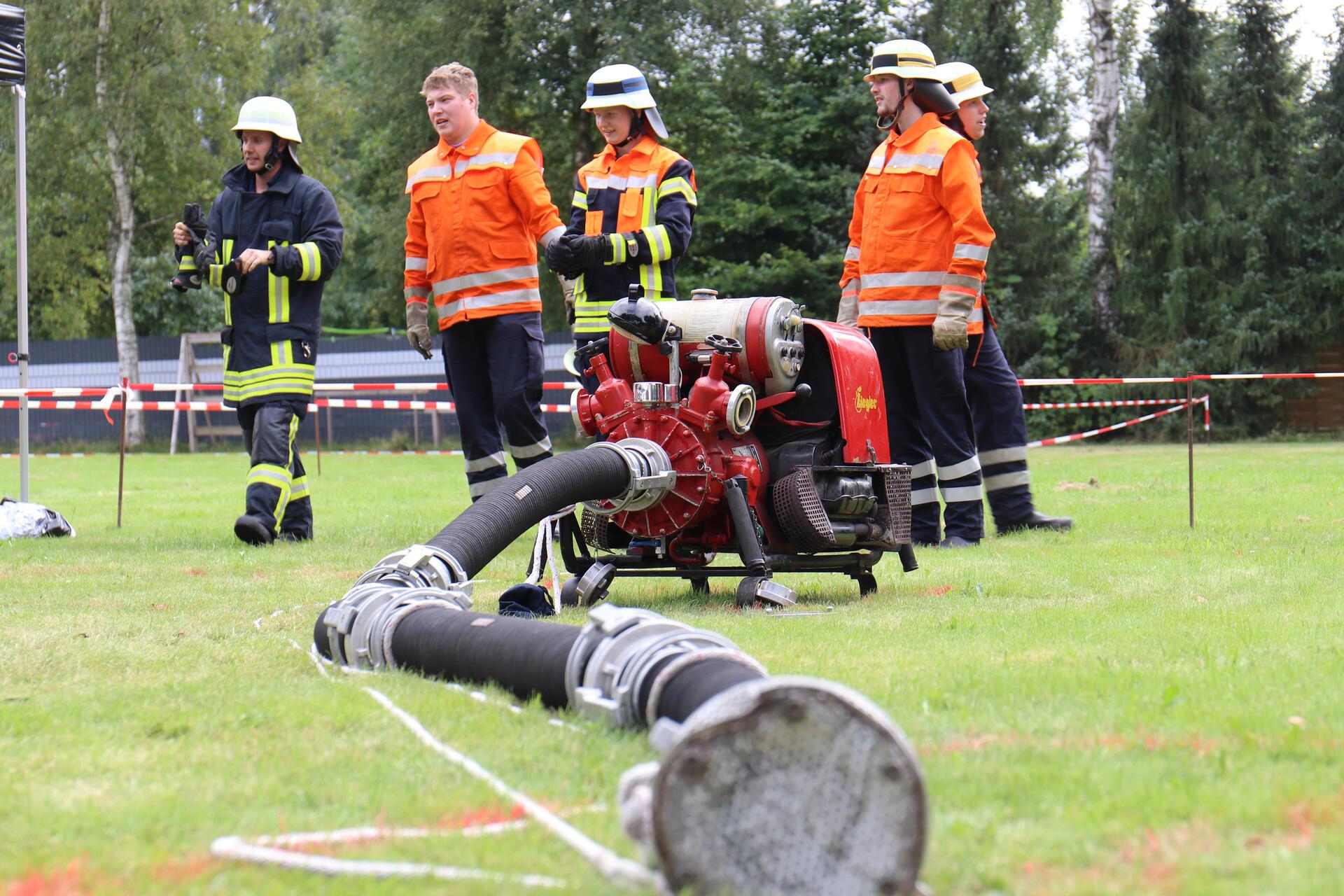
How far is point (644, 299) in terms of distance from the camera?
5695 millimetres

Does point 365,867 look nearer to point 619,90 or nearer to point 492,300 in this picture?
point 619,90

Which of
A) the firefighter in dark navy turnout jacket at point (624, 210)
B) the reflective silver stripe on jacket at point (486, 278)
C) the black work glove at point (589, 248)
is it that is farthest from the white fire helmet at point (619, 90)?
the reflective silver stripe on jacket at point (486, 278)

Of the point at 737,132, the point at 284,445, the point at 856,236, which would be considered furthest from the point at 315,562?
the point at 737,132

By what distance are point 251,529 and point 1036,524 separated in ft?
14.0

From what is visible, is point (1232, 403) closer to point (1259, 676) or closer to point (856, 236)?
point (856, 236)

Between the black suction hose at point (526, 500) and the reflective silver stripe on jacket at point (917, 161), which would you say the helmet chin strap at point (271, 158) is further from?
the black suction hose at point (526, 500)

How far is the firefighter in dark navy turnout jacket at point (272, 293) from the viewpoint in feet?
27.2

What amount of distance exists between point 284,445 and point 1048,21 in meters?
24.7

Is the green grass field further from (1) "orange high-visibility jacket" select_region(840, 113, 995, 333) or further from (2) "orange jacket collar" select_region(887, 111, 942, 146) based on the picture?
(2) "orange jacket collar" select_region(887, 111, 942, 146)

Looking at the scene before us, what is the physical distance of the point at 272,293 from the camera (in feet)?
27.5

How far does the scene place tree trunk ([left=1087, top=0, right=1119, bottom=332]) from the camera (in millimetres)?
25000

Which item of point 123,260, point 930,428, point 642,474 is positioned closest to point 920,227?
point 930,428

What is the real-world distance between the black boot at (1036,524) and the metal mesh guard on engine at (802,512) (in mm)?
3009

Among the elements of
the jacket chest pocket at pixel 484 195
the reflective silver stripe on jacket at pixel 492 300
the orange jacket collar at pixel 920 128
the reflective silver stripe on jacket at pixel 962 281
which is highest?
the orange jacket collar at pixel 920 128
